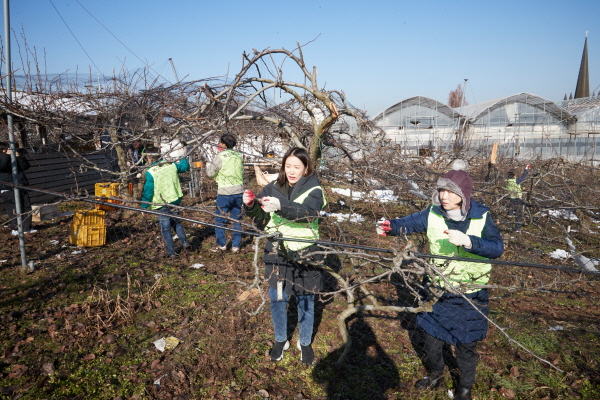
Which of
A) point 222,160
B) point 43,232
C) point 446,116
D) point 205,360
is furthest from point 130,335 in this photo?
point 446,116

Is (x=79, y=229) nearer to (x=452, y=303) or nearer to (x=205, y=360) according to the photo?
(x=205, y=360)

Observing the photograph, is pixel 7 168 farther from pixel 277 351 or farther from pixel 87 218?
pixel 277 351

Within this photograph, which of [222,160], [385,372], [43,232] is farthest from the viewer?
[43,232]

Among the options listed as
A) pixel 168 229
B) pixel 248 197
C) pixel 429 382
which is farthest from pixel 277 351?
pixel 168 229

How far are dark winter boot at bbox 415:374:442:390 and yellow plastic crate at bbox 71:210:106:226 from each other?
205 inches

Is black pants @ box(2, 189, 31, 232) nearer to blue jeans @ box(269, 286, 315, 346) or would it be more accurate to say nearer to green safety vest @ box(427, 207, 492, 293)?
blue jeans @ box(269, 286, 315, 346)

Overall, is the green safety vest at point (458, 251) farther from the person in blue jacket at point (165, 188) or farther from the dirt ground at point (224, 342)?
the person in blue jacket at point (165, 188)

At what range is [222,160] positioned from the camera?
526cm

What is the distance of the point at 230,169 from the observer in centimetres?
533

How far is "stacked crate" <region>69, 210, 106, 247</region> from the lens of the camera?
566 cm

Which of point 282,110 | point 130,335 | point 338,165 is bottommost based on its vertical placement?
point 130,335

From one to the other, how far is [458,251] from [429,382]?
3.46ft

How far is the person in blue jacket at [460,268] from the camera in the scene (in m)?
2.25

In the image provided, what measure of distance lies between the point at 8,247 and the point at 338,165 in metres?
5.28
